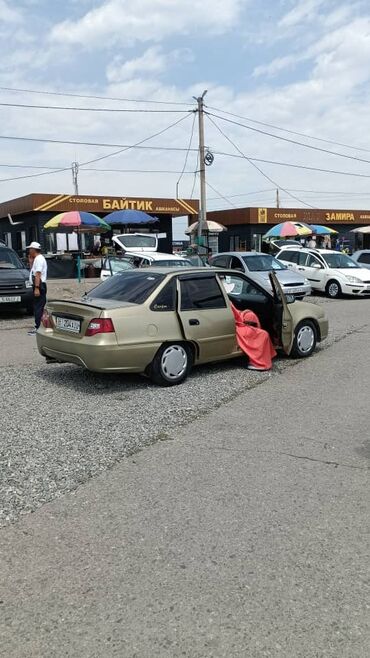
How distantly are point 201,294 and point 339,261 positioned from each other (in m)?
13.9

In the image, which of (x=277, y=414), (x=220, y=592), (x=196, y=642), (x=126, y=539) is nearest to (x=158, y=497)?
(x=126, y=539)

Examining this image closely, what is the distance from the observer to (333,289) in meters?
19.7

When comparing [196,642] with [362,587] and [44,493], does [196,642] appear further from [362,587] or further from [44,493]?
[44,493]

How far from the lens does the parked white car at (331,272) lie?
63.1 ft

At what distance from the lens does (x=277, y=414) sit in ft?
19.8

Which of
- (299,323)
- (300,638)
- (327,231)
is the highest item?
(327,231)

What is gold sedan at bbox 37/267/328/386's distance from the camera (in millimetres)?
6715

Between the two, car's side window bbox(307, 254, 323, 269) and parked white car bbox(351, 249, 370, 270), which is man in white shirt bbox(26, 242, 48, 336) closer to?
car's side window bbox(307, 254, 323, 269)

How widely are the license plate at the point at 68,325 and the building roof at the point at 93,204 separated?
86.3 feet

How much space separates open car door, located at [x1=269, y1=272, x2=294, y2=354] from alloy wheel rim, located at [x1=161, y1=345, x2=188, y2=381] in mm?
1829

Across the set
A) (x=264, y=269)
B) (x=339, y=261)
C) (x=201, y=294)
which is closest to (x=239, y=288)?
(x=201, y=294)

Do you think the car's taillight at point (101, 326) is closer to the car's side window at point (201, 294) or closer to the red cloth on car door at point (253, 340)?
the car's side window at point (201, 294)

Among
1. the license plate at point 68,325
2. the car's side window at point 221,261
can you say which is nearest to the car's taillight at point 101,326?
the license plate at point 68,325

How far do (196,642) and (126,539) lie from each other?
987 mm
